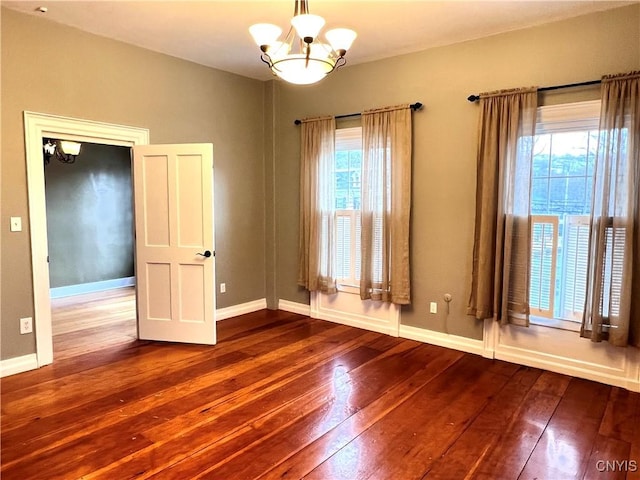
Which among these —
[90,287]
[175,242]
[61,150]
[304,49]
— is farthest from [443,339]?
[61,150]

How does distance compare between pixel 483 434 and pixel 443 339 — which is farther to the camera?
pixel 443 339

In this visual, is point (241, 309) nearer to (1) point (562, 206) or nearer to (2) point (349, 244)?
(2) point (349, 244)

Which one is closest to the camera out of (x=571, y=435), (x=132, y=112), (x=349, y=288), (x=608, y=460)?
(x=608, y=460)

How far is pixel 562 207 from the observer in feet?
10.9

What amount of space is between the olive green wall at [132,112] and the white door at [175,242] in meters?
0.53

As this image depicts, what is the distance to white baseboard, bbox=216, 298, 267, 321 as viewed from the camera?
4.93 meters

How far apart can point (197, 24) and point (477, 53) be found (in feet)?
8.07

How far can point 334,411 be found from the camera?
2.80m

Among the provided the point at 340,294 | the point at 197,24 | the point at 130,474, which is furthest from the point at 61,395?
the point at 197,24

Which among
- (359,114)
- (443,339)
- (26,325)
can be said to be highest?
(359,114)

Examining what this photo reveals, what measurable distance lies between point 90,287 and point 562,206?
21.6 feet

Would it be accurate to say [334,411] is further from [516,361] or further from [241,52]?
[241,52]

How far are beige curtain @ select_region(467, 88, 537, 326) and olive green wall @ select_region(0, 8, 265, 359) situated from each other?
108 inches

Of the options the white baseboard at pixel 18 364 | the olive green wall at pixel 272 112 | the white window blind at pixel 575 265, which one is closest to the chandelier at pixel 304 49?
the olive green wall at pixel 272 112
